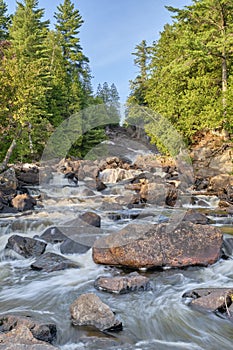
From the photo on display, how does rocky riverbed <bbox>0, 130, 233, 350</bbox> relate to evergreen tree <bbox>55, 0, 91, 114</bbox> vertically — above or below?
below

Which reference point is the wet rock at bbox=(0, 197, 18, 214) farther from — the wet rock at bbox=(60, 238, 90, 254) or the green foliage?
the green foliage

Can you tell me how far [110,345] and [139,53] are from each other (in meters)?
50.9

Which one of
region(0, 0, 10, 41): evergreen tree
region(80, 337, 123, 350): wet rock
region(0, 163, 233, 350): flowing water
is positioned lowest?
region(0, 163, 233, 350): flowing water

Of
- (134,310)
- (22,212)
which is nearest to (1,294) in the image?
(134,310)

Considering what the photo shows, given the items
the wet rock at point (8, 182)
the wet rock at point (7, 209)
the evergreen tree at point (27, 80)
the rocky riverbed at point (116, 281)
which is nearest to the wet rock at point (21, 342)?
the rocky riverbed at point (116, 281)

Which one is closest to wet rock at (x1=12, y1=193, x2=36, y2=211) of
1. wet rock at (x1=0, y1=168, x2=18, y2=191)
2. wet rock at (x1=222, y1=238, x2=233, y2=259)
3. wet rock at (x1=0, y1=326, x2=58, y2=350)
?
wet rock at (x1=0, y1=168, x2=18, y2=191)

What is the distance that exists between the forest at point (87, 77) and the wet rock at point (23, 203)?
445 centimetres

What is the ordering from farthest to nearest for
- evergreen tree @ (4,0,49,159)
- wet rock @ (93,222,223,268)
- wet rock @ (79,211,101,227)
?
evergreen tree @ (4,0,49,159) → wet rock @ (79,211,101,227) → wet rock @ (93,222,223,268)

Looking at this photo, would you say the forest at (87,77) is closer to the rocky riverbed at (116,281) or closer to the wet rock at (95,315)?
the rocky riverbed at (116,281)

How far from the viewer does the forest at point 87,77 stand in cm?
1706

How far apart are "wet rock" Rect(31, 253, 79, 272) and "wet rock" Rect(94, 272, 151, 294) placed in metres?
1.39

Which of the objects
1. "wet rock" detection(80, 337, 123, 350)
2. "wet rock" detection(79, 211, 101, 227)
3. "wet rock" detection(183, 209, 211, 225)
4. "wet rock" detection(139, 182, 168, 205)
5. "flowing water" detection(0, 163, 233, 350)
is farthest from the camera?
"wet rock" detection(139, 182, 168, 205)

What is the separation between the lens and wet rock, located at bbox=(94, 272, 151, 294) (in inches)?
210

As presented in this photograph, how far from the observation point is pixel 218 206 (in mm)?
13508
